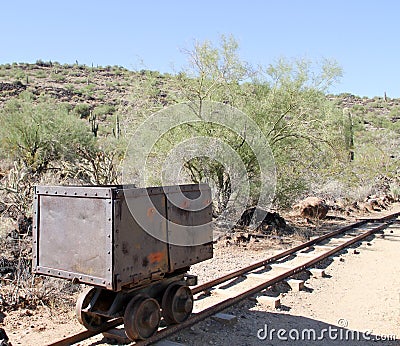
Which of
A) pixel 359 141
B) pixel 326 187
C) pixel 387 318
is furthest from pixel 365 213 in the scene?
pixel 359 141

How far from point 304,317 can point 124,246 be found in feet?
11.4

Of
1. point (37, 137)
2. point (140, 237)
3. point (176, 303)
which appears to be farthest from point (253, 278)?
point (37, 137)

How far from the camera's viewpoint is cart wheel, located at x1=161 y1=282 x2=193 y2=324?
6301 millimetres

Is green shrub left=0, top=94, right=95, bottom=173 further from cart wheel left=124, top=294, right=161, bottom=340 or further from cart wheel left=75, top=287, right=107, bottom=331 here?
cart wheel left=124, top=294, right=161, bottom=340

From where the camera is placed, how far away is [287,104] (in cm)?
1461

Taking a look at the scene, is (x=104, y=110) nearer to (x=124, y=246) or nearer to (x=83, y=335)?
(x=83, y=335)

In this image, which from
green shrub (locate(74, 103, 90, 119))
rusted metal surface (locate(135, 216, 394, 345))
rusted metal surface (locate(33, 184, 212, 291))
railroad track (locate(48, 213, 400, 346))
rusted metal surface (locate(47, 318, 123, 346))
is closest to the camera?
rusted metal surface (locate(33, 184, 212, 291))

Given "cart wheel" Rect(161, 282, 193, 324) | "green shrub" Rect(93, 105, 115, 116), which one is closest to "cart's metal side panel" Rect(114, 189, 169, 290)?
"cart wheel" Rect(161, 282, 193, 324)

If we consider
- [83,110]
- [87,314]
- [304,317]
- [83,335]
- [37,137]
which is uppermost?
[83,110]

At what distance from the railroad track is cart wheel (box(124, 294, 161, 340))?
0.10 m

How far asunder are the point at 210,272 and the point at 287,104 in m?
6.94

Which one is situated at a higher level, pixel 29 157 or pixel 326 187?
pixel 29 157

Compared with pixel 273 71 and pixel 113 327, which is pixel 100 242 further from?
pixel 273 71

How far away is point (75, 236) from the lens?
5512 millimetres
